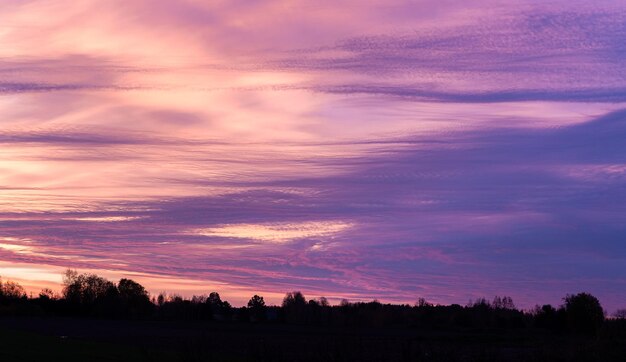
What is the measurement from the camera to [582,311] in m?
126

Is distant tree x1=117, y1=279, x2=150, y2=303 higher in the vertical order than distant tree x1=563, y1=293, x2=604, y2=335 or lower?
higher

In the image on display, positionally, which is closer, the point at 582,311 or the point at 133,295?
the point at 582,311

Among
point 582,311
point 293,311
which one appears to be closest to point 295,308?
point 293,311

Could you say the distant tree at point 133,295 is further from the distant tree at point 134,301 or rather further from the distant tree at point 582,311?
the distant tree at point 582,311

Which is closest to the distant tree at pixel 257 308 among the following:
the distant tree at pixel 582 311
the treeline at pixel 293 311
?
the treeline at pixel 293 311

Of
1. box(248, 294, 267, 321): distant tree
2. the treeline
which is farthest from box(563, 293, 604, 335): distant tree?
box(248, 294, 267, 321): distant tree

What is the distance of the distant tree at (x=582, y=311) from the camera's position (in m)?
124

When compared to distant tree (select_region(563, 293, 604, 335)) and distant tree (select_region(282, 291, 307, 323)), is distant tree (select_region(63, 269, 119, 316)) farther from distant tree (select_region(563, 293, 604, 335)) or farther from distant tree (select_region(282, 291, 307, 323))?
distant tree (select_region(563, 293, 604, 335))

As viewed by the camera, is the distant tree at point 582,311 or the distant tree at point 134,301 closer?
the distant tree at point 582,311

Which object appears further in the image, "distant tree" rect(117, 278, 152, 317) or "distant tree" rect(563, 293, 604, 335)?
"distant tree" rect(117, 278, 152, 317)

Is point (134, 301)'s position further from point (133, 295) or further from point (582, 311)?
point (582, 311)

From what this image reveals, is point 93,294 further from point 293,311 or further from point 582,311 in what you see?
point 582,311

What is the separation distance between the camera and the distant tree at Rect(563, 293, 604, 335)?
408 ft

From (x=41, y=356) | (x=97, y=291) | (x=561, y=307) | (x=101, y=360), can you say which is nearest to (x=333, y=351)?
(x=101, y=360)
